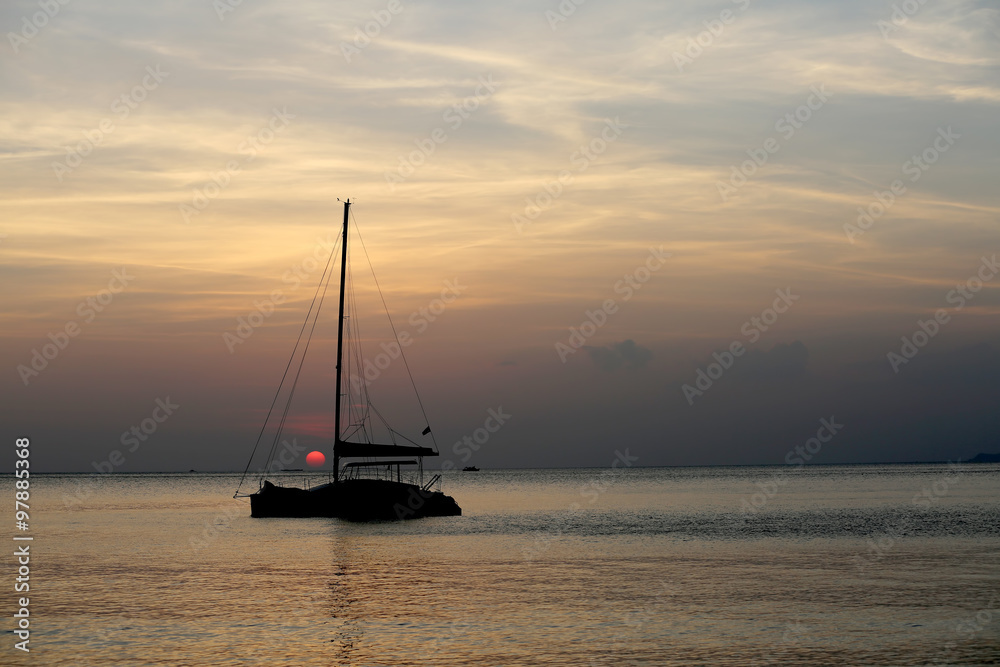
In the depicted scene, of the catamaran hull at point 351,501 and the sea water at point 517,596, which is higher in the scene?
the catamaran hull at point 351,501

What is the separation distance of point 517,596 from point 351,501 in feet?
108

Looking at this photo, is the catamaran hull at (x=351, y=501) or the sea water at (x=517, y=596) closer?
the sea water at (x=517, y=596)

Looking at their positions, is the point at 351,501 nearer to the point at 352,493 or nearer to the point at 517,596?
the point at 352,493

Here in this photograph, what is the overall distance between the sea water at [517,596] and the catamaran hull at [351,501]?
1.36m

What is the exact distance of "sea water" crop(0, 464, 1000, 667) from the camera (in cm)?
2489

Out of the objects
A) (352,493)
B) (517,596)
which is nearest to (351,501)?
(352,493)

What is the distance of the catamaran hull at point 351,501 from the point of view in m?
65.1

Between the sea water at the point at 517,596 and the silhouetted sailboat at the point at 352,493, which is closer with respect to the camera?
the sea water at the point at 517,596

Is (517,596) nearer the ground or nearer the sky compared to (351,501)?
nearer the ground

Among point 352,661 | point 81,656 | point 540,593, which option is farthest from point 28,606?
Answer: point 540,593

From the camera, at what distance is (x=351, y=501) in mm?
65000

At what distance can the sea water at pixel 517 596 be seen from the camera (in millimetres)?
24891

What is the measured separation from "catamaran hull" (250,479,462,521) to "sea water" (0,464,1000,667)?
4.45 ft

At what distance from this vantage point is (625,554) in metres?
48.5
